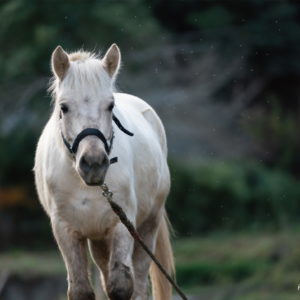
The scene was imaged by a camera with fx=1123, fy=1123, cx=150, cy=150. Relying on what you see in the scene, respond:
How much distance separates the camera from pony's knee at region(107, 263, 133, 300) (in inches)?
291

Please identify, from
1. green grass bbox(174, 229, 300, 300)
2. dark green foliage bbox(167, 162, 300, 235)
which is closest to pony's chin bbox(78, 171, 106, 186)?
green grass bbox(174, 229, 300, 300)

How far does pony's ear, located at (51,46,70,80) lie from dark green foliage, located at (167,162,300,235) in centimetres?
1468

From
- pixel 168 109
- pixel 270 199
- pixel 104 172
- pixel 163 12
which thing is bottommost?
pixel 270 199

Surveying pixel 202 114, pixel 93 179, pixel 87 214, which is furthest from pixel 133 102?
pixel 202 114

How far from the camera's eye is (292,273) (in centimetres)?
1753

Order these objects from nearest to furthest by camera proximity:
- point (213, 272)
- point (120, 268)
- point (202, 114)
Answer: point (120, 268), point (213, 272), point (202, 114)

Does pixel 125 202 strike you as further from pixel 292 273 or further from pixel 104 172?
pixel 292 273

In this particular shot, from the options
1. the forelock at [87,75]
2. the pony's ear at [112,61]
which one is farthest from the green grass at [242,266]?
the forelock at [87,75]

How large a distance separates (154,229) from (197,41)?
49.3 feet

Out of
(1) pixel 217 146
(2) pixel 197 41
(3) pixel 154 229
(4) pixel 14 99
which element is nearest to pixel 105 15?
(4) pixel 14 99

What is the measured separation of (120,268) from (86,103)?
3.87 feet

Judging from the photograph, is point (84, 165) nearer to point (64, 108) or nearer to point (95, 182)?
point (95, 182)

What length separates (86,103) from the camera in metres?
6.96

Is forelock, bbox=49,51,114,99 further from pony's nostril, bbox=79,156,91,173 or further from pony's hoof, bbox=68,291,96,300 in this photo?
pony's hoof, bbox=68,291,96,300
